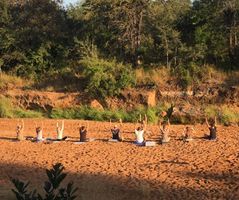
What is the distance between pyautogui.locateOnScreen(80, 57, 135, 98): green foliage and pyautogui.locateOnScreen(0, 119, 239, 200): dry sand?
7.30m

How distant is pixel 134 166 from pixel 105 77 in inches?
579

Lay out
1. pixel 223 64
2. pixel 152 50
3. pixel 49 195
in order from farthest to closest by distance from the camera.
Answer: pixel 152 50 < pixel 223 64 < pixel 49 195

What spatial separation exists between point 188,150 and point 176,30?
16742mm

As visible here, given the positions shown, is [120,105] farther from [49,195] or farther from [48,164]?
[49,195]

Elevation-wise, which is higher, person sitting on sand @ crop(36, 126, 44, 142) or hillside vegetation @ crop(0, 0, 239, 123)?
hillside vegetation @ crop(0, 0, 239, 123)

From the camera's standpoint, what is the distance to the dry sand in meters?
15.4

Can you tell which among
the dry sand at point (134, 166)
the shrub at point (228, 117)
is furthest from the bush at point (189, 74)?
the dry sand at point (134, 166)

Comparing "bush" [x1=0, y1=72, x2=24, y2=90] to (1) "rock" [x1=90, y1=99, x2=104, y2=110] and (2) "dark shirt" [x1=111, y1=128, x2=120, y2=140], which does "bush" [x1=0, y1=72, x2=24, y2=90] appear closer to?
(1) "rock" [x1=90, y1=99, x2=104, y2=110]

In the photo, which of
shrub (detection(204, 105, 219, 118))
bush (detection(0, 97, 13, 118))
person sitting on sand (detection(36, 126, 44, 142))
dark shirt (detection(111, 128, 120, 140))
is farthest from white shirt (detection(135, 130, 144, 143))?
bush (detection(0, 97, 13, 118))

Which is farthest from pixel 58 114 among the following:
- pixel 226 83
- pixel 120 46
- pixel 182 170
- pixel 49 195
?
pixel 49 195

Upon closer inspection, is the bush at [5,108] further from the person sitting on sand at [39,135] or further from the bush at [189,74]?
the bush at [189,74]

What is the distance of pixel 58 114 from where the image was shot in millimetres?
31719

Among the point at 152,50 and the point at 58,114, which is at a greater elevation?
the point at 152,50

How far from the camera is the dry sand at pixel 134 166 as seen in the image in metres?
15.4
